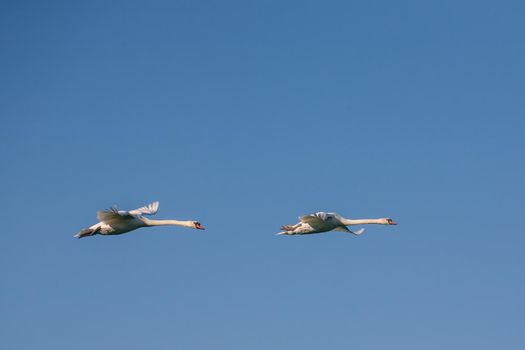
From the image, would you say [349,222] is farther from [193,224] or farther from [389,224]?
[193,224]

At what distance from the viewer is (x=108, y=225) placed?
6544 cm

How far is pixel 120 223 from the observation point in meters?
65.2

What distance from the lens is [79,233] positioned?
66.8 m

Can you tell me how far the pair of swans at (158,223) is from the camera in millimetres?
64875

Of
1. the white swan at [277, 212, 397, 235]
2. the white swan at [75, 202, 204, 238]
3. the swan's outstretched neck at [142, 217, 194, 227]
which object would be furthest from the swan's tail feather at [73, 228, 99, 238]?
the white swan at [277, 212, 397, 235]

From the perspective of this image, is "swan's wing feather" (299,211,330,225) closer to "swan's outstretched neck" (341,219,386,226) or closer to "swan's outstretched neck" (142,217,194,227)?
"swan's outstretched neck" (341,219,386,226)

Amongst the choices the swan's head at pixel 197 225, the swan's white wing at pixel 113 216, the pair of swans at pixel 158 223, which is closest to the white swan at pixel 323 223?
the pair of swans at pixel 158 223

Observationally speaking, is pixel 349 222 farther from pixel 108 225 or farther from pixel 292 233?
pixel 108 225

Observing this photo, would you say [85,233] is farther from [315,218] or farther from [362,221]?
[362,221]

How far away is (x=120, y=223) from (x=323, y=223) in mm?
13333

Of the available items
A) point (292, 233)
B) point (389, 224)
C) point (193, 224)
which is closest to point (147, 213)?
point (193, 224)

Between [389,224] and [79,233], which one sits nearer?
[79,233]

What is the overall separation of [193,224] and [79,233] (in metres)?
7.41

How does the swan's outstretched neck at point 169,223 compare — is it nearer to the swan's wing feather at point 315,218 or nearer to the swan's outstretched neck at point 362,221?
the swan's wing feather at point 315,218
